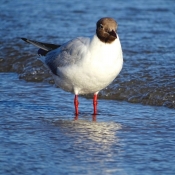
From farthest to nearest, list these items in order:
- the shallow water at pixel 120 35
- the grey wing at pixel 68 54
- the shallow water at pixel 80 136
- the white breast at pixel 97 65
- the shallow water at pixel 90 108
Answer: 1. the shallow water at pixel 120 35
2. the grey wing at pixel 68 54
3. the white breast at pixel 97 65
4. the shallow water at pixel 90 108
5. the shallow water at pixel 80 136

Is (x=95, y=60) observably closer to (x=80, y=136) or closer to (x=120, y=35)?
(x=80, y=136)

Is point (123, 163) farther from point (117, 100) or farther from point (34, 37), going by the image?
point (34, 37)

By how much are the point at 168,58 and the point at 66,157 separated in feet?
14.0

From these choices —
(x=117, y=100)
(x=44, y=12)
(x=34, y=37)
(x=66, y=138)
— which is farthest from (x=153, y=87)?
(x=44, y=12)

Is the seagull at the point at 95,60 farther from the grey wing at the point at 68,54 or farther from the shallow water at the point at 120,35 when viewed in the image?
the shallow water at the point at 120,35

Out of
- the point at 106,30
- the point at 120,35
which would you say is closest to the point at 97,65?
the point at 106,30

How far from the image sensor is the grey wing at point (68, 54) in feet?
21.9

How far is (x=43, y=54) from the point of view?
7.82 metres

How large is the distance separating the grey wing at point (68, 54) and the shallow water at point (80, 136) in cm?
51

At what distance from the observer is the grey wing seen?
6.68 meters

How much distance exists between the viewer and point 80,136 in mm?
5973

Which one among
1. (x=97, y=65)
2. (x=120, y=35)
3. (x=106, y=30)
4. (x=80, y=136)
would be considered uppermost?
(x=106, y=30)

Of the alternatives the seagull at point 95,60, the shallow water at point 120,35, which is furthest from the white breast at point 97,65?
the shallow water at point 120,35

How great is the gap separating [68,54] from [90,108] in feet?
2.60
